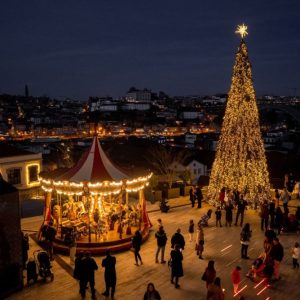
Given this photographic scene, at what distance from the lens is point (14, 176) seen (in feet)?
85.4

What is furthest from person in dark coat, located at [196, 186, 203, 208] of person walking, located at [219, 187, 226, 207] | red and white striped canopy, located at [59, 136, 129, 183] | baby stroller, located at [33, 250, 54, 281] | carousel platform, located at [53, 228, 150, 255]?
Answer: baby stroller, located at [33, 250, 54, 281]

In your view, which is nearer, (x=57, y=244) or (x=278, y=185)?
(x=57, y=244)

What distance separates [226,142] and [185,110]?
147408mm

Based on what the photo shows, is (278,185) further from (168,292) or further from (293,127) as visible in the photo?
(293,127)

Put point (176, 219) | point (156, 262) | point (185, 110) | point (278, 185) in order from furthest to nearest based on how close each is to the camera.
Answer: point (185, 110) → point (278, 185) → point (176, 219) → point (156, 262)

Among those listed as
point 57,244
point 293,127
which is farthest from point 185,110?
point 57,244

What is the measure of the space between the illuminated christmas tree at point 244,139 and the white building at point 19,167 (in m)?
13.7

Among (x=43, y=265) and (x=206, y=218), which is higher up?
(x=206, y=218)

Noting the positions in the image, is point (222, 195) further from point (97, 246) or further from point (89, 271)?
point (89, 271)

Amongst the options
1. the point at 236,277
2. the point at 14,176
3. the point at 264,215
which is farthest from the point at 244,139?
the point at 14,176

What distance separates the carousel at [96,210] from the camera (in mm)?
14742

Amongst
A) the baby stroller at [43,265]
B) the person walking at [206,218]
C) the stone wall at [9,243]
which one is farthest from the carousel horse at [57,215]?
the person walking at [206,218]

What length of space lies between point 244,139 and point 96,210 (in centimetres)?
824

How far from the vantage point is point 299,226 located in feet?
53.7
